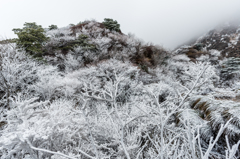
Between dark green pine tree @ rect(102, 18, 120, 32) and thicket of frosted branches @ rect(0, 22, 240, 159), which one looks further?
dark green pine tree @ rect(102, 18, 120, 32)

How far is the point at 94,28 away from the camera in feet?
82.1

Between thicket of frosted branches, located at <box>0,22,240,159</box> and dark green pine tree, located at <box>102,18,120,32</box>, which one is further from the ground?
dark green pine tree, located at <box>102,18,120,32</box>

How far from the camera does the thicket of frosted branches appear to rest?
5.98ft

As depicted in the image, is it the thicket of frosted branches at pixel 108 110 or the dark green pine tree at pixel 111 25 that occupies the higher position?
the dark green pine tree at pixel 111 25

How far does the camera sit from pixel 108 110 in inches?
316

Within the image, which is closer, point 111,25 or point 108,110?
point 108,110

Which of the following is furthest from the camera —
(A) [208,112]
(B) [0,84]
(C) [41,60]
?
(C) [41,60]

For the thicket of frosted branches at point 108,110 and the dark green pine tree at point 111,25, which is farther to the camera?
the dark green pine tree at point 111,25

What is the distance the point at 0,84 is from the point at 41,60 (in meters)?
5.37

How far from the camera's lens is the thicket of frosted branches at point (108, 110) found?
182cm

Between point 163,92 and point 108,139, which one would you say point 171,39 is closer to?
point 163,92

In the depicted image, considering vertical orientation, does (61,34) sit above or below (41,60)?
above

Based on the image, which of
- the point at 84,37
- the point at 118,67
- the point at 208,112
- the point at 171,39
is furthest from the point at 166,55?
the point at 171,39

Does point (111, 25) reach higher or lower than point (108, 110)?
higher
